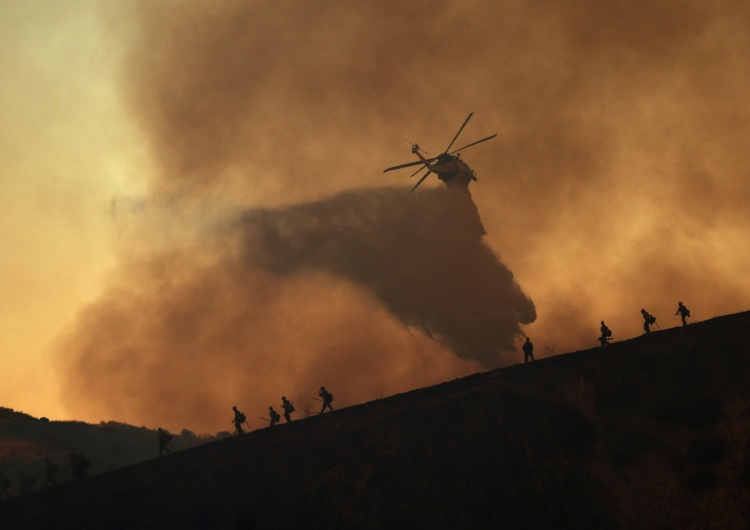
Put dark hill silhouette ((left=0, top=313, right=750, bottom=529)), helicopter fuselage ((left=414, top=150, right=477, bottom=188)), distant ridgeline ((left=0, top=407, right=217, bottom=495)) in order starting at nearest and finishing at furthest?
dark hill silhouette ((left=0, top=313, right=750, bottom=529)), distant ridgeline ((left=0, top=407, right=217, bottom=495)), helicopter fuselage ((left=414, top=150, right=477, bottom=188))

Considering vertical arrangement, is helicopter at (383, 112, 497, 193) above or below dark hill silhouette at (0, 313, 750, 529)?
above

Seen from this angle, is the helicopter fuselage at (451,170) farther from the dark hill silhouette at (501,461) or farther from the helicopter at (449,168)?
the dark hill silhouette at (501,461)

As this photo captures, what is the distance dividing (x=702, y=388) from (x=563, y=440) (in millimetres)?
7313

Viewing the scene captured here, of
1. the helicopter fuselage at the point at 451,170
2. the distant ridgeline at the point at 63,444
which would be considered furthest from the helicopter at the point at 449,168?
the distant ridgeline at the point at 63,444

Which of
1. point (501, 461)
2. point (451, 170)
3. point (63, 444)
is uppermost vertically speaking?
point (451, 170)

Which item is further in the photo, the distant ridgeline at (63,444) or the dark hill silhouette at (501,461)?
the distant ridgeline at (63,444)

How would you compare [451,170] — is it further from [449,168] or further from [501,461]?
[501,461]

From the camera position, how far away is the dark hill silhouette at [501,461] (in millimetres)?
32188

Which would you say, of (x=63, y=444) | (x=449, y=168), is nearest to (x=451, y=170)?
(x=449, y=168)

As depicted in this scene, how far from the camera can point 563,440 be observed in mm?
35969

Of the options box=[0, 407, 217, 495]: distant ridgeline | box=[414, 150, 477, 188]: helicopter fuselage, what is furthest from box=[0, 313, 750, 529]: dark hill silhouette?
box=[414, 150, 477, 188]: helicopter fuselage

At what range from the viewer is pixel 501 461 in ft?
119

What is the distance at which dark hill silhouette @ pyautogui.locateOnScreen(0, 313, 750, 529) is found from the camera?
32.2 meters

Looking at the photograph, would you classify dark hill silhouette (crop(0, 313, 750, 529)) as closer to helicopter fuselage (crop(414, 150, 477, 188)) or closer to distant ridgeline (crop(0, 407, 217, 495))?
distant ridgeline (crop(0, 407, 217, 495))
